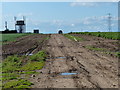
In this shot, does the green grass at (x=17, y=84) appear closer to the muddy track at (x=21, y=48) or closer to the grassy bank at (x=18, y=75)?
the grassy bank at (x=18, y=75)

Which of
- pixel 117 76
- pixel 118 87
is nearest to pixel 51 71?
pixel 117 76

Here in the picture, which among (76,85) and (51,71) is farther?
(51,71)

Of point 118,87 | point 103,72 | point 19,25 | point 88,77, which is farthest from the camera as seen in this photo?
point 19,25

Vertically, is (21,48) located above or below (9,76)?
above

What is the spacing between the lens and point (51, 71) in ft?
40.6

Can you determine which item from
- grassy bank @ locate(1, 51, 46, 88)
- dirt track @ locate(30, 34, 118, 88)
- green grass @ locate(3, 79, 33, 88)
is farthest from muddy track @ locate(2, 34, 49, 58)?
green grass @ locate(3, 79, 33, 88)

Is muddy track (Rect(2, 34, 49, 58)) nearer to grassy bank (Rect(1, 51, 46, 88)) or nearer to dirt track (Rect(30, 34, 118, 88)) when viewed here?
grassy bank (Rect(1, 51, 46, 88))

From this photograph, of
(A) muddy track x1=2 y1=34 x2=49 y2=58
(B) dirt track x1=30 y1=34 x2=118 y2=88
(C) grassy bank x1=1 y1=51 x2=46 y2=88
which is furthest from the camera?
(A) muddy track x1=2 y1=34 x2=49 y2=58

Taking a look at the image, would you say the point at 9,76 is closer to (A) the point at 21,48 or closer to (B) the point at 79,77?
(B) the point at 79,77

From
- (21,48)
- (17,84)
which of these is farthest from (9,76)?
(21,48)

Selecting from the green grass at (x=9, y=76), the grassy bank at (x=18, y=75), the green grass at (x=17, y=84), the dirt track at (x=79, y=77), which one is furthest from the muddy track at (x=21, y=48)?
the green grass at (x=17, y=84)

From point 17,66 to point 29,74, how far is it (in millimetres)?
2522

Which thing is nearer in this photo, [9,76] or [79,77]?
[79,77]

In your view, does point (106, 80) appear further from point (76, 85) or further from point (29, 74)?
point (29, 74)
